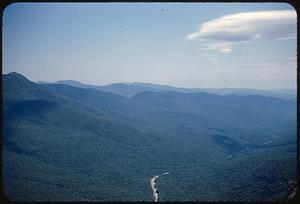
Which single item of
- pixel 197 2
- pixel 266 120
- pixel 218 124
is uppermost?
pixel 197 2

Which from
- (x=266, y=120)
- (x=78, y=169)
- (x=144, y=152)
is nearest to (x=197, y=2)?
(x=78, y=169)

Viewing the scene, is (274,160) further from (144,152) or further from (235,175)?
(144,152)

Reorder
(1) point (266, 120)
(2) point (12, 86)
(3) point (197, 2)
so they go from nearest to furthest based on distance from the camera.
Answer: (3) point (197, 2) → (2) point (12, 86) → (1) point (266, 120)

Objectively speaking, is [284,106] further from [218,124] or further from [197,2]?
[197,2]

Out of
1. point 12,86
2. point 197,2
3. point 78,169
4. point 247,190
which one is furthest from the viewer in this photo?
point 12,86

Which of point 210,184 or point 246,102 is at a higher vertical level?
point 210,184

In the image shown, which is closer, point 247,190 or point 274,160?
point 247,190

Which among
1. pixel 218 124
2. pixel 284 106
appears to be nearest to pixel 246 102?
pixel 284 106
